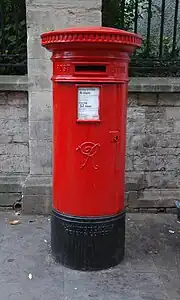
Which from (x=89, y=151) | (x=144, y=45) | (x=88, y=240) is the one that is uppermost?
(x=144, y=45)

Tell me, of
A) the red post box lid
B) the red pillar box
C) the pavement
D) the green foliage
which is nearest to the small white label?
the red pillar box

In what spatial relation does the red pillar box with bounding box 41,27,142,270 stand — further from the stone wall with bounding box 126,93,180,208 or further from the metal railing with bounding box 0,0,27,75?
the metal railing with bounding box 0,0,27,75

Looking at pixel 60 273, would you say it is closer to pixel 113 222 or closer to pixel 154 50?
pixel 113 222

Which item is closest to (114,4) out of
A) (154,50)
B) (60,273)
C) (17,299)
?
(154,50)

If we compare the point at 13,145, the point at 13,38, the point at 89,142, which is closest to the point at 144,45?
the point at 13,38

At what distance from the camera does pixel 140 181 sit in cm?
468

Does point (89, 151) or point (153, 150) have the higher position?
point (89, 151)

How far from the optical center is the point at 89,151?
3.12 meters

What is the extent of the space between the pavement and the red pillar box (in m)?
0.15

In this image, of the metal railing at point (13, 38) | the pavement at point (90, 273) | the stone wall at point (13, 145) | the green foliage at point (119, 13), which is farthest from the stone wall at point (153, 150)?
the metal railing at point (13, 38)

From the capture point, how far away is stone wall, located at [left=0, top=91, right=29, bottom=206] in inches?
179

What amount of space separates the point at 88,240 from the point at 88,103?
114 centimetres

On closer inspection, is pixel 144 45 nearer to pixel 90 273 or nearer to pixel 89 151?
pixel 89 151

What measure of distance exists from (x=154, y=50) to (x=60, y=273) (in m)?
2.95
